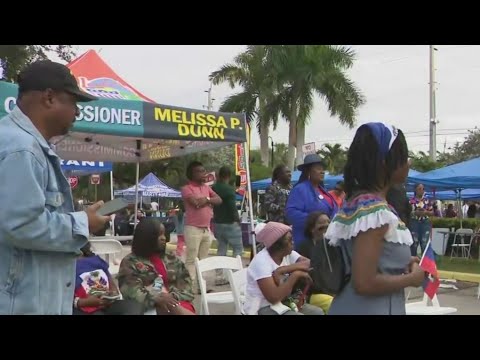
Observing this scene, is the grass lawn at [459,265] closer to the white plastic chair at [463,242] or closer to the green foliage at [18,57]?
the white plastic chair at [463,242]

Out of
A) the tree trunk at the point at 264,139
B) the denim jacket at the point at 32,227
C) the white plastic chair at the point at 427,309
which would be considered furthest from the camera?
the tree trunk at the point at 264,139

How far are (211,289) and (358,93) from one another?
21.0 metres

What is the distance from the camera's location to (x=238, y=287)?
197 inches

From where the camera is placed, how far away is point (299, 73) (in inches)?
1021

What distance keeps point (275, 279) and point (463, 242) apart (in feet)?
37.1

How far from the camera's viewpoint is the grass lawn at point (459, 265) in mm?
11164

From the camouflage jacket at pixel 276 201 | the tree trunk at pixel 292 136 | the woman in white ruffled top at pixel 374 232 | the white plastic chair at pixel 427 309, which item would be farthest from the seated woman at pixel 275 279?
the tree trunk at pixel 292 136

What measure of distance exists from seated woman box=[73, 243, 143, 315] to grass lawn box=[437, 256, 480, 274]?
8.59 meters

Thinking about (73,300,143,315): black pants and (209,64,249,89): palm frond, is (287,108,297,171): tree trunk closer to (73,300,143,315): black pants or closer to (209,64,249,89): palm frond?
(209,64,249,89): palm frond

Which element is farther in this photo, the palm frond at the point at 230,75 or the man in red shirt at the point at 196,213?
the palm frond at the point at 230,75

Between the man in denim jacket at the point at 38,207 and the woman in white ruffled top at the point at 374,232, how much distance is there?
0.93m
